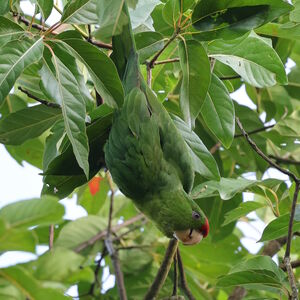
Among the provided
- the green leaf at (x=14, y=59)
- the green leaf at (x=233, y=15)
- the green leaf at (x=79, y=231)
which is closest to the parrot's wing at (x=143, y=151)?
the green leaf at (x=233, y=15)

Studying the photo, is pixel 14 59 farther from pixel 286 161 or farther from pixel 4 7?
pixel 286 161

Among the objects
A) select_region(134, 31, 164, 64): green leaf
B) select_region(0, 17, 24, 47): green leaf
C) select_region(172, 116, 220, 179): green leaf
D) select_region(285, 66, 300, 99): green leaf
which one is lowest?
select_region(285, 66, 300, 99): green leaf

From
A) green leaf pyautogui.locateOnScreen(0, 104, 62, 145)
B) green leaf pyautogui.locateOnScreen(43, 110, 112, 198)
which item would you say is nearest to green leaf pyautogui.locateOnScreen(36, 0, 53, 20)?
green leaf pyautogui.locateOnScreen(43, 110, 112, 198)

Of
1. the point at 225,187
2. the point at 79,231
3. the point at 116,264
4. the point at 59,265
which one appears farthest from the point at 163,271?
the point at 59,265

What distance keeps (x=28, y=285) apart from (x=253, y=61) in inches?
55.2

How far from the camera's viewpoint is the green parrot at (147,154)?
7.59 feet

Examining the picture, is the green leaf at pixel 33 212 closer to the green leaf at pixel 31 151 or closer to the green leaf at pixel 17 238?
→ the green leaf at pixel 17 238

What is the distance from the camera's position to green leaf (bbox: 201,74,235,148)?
7.89 ft

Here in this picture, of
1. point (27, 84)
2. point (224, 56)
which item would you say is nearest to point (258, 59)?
point (224, 56)

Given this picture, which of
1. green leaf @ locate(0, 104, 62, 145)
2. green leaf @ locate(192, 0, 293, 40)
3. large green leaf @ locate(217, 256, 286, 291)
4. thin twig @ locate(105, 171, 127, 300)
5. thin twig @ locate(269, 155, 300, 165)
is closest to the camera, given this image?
green leaf @ locate(192, 0, 293, 40)

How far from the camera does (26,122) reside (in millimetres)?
2516

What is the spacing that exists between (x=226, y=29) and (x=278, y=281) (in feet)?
2.95

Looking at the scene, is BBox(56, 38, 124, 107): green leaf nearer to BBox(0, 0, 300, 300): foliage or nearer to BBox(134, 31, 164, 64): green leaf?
BBox(0, 0, 300, 300): foliage

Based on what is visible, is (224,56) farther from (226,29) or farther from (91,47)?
(91,47)
